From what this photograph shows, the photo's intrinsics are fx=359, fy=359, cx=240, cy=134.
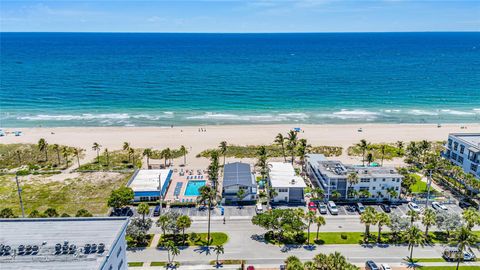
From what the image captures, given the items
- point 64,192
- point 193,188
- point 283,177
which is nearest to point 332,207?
point 283,177

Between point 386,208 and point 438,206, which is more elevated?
point 438,206

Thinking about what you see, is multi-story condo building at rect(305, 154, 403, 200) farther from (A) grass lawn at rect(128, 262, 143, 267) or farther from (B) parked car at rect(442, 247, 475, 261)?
(A) grass lawn at rect(128, 262, 143, 267)

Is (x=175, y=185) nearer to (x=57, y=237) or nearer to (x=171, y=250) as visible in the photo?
(x=171, y=250)

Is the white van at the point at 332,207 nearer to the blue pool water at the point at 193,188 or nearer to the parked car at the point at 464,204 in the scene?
the parked car at the point at 464,204

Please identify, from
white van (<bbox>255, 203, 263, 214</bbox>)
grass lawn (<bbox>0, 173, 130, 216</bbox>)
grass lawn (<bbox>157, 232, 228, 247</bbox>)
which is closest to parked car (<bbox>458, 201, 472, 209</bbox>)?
white van (<bbox>255, 203, 263, 214</bbox>)

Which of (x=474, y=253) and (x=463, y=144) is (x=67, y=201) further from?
(x=463, y=144)

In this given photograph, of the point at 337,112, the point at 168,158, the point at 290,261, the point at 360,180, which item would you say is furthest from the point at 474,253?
the point at 337,112
